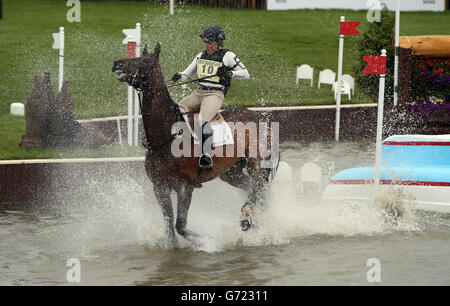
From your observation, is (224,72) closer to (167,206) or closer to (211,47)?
(211,47)

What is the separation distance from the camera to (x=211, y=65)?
39.0ft

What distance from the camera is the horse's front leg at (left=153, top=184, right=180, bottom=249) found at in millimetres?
11312

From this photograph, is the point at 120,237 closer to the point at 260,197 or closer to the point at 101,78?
the point at 260,197

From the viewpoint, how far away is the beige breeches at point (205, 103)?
38.4ft

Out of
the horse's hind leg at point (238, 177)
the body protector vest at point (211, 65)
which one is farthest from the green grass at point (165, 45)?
the body protector vest at point (211, 65)

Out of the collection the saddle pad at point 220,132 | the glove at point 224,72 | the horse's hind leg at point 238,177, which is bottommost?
the horse's hind leg at point 238,177

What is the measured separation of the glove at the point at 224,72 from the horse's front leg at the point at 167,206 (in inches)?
61.7

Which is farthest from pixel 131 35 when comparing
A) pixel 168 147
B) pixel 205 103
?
pixel 168 147

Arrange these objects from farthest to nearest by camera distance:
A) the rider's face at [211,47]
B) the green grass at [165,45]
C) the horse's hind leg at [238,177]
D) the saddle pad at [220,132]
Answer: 1. the green grass at [165,45]
2. the horse's hind leg at [238,177]
3. the rider's face at [211,47]
4. the saddle pad at [220,132]

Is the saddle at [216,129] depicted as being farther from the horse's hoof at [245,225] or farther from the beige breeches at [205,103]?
the horse's hoof at [245,225]

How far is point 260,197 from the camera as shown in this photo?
41.0ft

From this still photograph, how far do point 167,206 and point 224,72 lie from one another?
5.80 feet

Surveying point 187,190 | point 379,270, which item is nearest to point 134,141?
point 187,190
